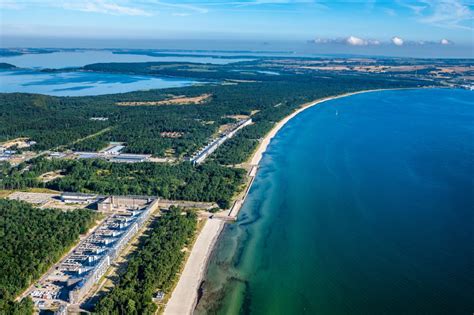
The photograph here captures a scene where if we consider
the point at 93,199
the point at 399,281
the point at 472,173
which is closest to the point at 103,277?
the point at 93,199

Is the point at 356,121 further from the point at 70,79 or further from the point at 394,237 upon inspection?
the point at 70,79

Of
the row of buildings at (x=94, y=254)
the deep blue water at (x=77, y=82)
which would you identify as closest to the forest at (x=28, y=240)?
the row of buildings at (x=94, y=254)

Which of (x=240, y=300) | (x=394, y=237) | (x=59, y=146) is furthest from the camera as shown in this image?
(x=59, y=146)

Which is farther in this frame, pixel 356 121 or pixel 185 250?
pixel 356 121

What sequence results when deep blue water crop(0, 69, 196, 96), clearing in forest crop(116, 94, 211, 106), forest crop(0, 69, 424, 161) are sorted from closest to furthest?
forest crop(0, 69, 424, 161)
clearing in forest crop(116, 94, 211, 106)
deep blue water crop(0, 69, 196, 96)

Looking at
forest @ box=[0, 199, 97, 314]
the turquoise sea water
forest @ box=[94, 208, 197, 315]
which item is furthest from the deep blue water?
forest @ box=[94, 208, 197, 315]

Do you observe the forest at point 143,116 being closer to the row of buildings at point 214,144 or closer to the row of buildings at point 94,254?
the row of buildings at point 214,144

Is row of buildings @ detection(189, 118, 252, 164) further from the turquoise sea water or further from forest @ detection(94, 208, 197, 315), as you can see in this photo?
forest @ detection(94, 208, 197, 315)

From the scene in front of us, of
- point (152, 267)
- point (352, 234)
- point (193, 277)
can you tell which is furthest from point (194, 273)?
point (352, 234)
